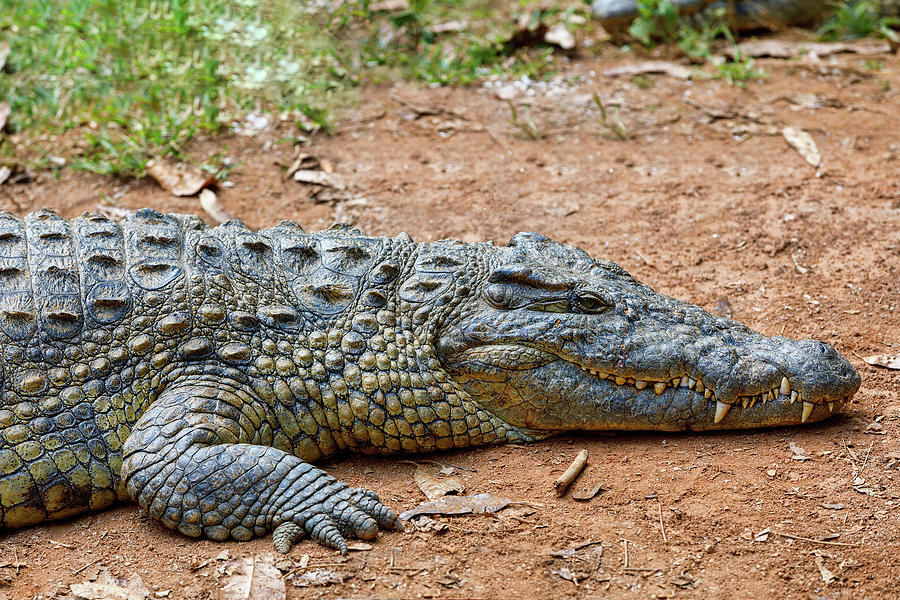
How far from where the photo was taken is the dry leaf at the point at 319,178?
6512mm

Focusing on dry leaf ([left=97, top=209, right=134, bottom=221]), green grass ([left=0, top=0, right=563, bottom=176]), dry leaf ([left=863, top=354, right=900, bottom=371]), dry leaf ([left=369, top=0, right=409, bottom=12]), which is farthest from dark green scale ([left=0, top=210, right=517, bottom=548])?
dry leaf ([left=369, top=0, right=409, bottom=12])

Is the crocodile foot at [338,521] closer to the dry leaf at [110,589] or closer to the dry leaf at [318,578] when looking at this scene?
the dry leaf at [318,578]

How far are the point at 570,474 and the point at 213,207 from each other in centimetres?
354

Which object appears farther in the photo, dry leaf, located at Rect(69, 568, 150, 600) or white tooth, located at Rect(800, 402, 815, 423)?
white tooth, located at Rect(800, 402, 815, 423)

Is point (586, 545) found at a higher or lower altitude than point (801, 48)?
lower

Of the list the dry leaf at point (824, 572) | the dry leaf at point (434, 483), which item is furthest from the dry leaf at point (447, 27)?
the dry leaf at point (824, 572)

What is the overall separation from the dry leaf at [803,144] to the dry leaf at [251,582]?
499cm

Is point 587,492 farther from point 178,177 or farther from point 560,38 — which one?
point 560,38

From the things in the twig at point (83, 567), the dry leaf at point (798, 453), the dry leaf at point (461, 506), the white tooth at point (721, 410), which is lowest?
the twig at point (83, 567)

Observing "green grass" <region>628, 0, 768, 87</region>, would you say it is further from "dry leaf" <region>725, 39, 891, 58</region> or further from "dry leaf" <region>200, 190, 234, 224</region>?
"dry leaf" <region>200, 190, 234, 224</region>

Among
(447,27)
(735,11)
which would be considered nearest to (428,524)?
(447,27)

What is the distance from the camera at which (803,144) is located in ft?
22.2

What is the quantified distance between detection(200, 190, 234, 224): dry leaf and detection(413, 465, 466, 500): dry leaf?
284 cm

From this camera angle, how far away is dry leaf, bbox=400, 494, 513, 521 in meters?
3.60
